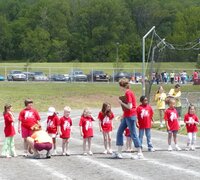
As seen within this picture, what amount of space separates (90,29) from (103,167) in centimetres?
12425

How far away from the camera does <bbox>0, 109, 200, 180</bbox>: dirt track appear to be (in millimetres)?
13028

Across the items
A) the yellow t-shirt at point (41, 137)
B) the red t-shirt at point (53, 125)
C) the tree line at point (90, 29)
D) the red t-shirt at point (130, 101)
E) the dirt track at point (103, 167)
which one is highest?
the tree line at point (90, 29)

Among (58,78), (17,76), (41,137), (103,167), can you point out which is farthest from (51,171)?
(58,78)

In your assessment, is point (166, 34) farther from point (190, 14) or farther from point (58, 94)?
point (58, 94)

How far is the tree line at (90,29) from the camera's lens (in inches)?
5094

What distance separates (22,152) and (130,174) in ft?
18.2

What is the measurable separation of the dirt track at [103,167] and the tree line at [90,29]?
104 m

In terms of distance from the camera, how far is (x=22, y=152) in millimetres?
17984

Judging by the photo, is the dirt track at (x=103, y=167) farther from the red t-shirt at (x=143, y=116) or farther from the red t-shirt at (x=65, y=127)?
the red t-shirt at (x=143, y=116)

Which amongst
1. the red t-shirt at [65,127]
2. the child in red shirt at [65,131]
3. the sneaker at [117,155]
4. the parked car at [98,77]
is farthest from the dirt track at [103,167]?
the parked car at [98,77]

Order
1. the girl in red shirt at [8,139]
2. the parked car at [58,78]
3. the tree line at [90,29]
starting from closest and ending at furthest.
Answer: the girl in red shirt at [8,139] → the parked car at [58,78] → the tree line at [90,29]

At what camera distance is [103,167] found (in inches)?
565

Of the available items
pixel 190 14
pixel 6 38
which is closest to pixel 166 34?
pixel 190 14

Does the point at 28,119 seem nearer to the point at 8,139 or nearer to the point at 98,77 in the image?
the point at 8,139
